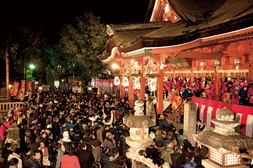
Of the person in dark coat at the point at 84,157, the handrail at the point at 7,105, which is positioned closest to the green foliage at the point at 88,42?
the handrail at the point at 7,105

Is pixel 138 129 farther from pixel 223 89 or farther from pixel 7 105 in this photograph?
pixel 7 105

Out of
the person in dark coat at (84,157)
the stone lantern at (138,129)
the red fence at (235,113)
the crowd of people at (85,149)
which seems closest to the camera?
the stone lantern at (138,129)

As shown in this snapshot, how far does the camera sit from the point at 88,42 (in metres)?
28.7

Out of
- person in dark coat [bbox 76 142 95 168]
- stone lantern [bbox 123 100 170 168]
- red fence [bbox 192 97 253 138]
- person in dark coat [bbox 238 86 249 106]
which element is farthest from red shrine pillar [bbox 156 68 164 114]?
person in dark coat [bbox 76 142 95 168]

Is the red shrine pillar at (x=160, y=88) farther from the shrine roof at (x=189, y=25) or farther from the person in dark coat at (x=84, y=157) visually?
the person in dark coat at (x=84, y=157)

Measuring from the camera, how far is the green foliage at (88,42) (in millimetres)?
28078

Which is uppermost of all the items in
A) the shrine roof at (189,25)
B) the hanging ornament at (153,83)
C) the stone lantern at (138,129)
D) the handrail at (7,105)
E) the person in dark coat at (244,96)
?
the shrine roof at (189,25)

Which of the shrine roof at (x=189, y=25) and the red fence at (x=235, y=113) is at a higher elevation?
the shrine roof at (x=189, y=25)

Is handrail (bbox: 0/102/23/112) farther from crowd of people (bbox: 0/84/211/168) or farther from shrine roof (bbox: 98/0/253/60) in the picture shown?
crowd of people (bbox: 0/84/211/168)

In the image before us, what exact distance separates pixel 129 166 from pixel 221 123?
5094 millimetres

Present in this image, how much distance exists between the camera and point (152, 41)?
10148mm

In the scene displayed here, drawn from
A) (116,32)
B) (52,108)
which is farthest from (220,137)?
(116,32)

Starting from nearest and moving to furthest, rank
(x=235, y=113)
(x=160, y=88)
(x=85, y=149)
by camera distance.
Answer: (x=85, y=149), (x=235, y=113), (x=160, y=88)

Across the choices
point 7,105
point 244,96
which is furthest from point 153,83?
point 7,105
